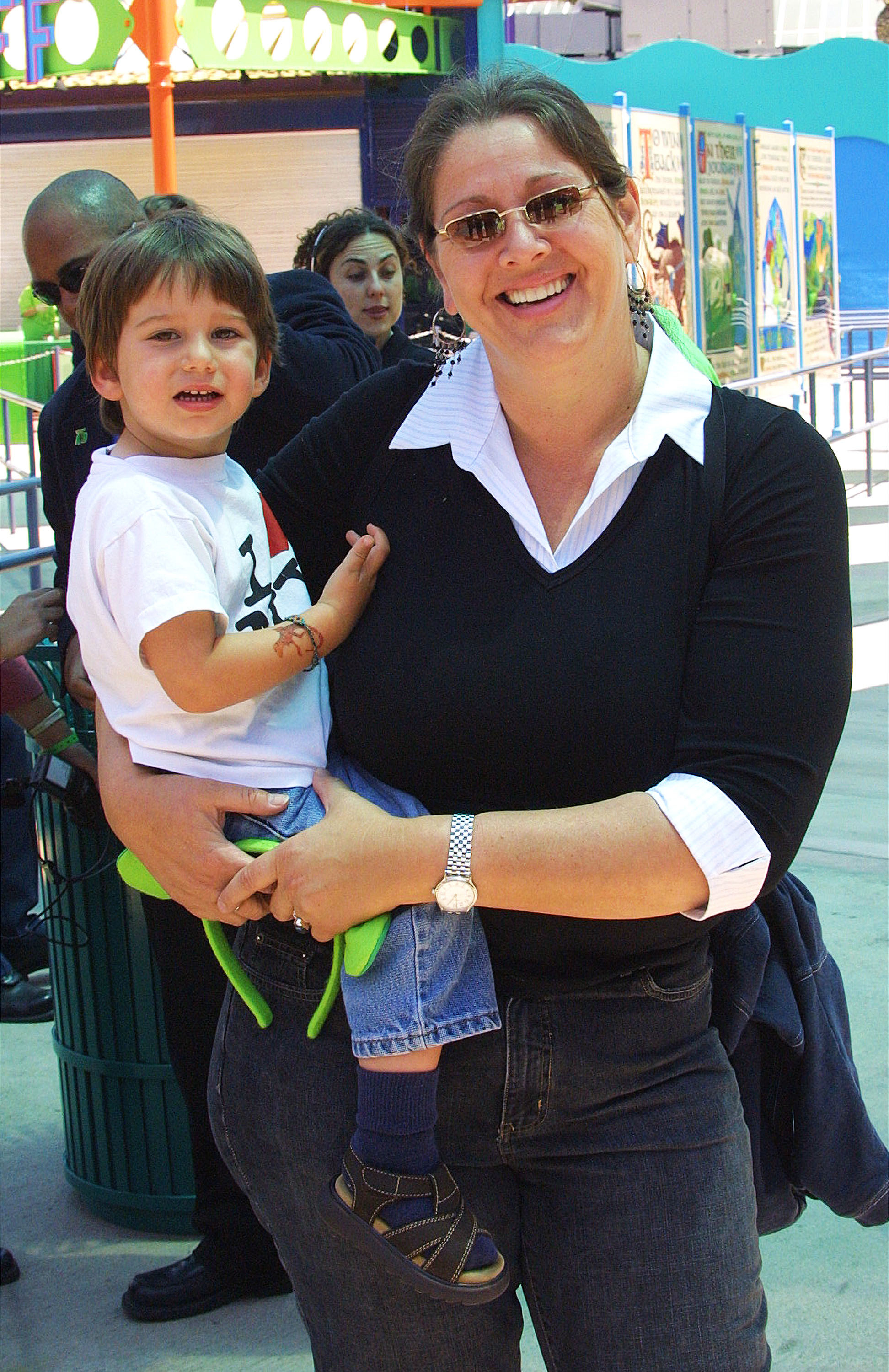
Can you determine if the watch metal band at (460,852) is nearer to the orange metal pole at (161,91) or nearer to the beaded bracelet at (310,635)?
the beaded bracelet at (310,635)

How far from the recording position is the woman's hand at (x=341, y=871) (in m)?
1.66

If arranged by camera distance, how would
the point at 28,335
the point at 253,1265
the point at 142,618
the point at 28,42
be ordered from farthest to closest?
the point at 28,335 → the point at 28,42 → the point at 253,1265 → the point at 142,618

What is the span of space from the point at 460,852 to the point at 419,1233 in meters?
0.44

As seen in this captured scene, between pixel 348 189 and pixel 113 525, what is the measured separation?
16521 mm

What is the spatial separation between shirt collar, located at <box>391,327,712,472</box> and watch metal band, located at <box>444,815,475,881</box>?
44 centimetres

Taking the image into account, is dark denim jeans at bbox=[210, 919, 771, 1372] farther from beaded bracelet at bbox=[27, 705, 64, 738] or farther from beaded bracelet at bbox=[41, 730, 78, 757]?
beaded bracelet at bbox=[27, 705, 64, 738]

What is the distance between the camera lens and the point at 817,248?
15.8m

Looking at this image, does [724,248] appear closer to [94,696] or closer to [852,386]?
[852,386]

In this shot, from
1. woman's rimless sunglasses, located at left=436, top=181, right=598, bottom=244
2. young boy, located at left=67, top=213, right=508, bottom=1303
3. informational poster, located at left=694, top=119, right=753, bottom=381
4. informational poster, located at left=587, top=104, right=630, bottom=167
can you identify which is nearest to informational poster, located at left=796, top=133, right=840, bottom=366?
informational poster, located at left=694, top=119, right=753, bottom=381

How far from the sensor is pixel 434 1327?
1.69m

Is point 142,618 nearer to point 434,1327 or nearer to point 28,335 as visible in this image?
point 434,1327

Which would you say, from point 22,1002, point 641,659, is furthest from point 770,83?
point 641,659

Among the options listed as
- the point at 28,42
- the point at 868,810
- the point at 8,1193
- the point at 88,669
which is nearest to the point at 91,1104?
the point at 8,1193

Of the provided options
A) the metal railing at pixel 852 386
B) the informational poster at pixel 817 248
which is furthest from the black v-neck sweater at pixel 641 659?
the informational poster at pixel 817 248
